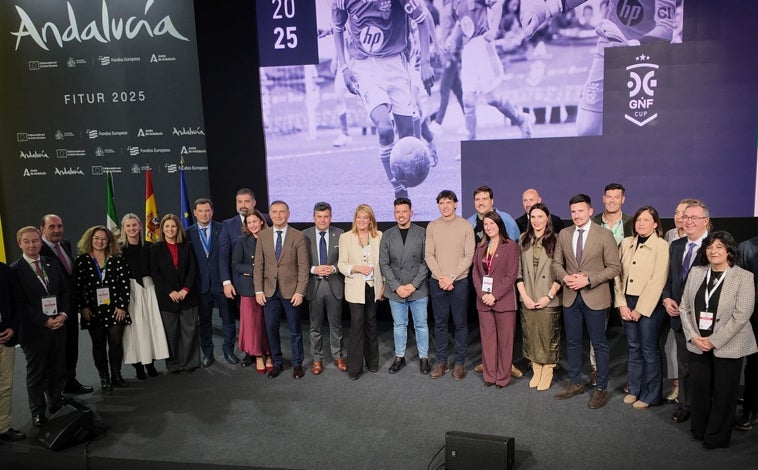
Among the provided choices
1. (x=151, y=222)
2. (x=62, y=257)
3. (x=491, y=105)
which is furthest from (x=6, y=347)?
(x=491, y=105)

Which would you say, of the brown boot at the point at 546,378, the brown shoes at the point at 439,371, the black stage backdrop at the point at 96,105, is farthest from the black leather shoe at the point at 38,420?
the brown boot at the point at 546,378

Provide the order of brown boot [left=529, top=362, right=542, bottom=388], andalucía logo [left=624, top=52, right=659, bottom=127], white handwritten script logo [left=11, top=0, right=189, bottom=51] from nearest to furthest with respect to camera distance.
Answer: brown boot [left=529, top=362, right=542, bottom=388] < andalucía logo [left=624, top=52, right=659, bottom=127] < white handwritten script logo [left=11, top=0, right=189, bottom=51]

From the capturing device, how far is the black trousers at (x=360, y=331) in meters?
5.21

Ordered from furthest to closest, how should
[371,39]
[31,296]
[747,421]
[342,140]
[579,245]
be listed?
[342,140] < [371,39] < [579,245] < [31,296] < [747,421]

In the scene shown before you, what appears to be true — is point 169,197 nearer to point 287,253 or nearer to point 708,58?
point 287,253

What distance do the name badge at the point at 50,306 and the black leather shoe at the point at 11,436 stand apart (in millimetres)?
868

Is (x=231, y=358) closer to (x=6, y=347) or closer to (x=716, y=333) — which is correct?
(x=6, y=347)

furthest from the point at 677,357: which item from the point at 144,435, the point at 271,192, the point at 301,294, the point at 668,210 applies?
the point at 271,192

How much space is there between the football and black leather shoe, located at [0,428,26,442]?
4.22 metres

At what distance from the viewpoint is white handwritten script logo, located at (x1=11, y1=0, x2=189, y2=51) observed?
7469 mm

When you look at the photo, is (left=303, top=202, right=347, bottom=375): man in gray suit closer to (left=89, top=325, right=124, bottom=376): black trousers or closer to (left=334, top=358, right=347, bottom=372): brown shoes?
(left=334, top=358, right=347, bottom=372): brown shoes

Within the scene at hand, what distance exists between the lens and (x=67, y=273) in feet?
16.6

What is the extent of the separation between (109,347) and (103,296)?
1.55 ft

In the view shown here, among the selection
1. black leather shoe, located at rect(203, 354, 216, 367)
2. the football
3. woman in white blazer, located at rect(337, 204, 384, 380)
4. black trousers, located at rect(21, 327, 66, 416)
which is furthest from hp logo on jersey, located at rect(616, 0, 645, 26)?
black trousers, located at rect(21, 327, 66, 416)
